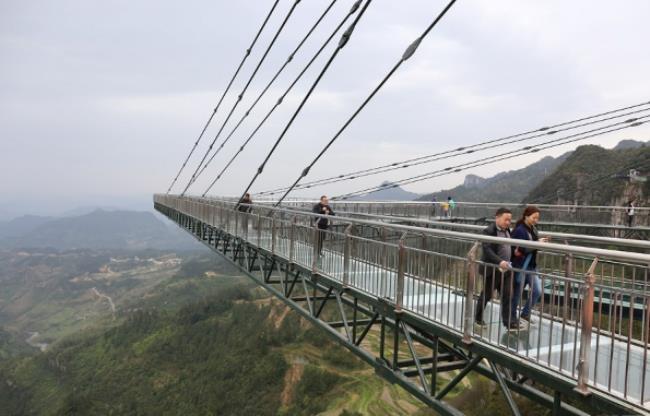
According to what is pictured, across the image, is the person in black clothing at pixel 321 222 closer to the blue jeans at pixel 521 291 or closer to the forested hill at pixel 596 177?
the blue jeans at pixel 521 291

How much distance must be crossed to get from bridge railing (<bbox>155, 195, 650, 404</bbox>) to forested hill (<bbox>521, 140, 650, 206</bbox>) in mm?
39044

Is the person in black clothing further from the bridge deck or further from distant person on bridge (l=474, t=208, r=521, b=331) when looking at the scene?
distant person on bridge (l=474, t=208, r=521, b=331)

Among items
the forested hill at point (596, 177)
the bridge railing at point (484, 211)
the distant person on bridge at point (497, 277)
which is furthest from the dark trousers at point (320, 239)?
the forested hill at point (596, 177)

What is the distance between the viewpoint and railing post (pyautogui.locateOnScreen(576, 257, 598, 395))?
12.0 feet

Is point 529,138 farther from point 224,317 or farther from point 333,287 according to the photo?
point 224,317

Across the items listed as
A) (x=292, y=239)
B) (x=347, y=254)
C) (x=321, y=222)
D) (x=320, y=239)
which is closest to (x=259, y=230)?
(x=292, y=239)

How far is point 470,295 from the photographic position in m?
4.92

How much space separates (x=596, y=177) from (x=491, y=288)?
55960mm

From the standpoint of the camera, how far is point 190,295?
161375 mm

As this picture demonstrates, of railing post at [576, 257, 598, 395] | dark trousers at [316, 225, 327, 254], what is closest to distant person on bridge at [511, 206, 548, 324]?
railing post at [576, 257, 598, 395]

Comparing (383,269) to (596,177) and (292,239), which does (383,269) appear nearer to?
(292,239)

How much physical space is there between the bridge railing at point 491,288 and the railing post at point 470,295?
0.04 ft

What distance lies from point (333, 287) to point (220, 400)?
61.3 meters

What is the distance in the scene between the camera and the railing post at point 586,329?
366cm
